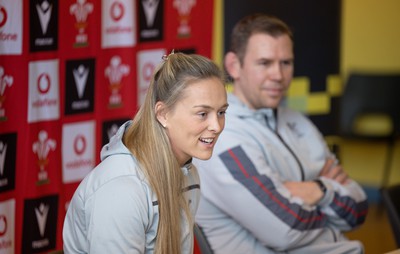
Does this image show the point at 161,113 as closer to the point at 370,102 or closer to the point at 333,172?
the point at 333,172

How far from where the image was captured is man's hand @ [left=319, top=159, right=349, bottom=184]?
2969 mm

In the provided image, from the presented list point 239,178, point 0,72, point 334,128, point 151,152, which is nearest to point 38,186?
point 0,72

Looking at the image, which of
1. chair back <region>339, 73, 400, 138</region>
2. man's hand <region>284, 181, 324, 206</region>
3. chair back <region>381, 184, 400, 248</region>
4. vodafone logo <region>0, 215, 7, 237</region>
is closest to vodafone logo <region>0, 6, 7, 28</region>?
vodafone logo <region>0, 215, 7, 237</region>

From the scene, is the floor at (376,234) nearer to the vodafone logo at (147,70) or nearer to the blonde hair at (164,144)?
the vodafone logo at (147,70)

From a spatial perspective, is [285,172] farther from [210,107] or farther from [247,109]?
[210,107]

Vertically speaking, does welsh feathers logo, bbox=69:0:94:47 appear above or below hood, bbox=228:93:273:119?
above

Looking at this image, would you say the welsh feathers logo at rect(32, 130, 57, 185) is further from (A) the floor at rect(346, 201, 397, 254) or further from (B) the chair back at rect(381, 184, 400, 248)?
(A) the floor at rect(346, 201, 397, 254)

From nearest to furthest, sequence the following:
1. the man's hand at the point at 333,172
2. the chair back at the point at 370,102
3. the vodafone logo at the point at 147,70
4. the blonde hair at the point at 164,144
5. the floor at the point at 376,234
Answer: the blonde hair at the point at 164,144 < the man's hand at the point at 333,172 < the vodafone logo at the point at 147,70 < the floor at the point at 376,234 < the chair back at the point at 370,102

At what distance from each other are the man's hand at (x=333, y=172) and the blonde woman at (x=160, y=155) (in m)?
1.04

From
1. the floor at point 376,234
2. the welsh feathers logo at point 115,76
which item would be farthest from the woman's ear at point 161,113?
the floor at point 376,234

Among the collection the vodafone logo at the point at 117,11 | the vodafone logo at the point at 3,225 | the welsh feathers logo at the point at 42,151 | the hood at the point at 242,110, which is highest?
the vodafone logo at the point at 117,11

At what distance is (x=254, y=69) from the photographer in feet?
9.37

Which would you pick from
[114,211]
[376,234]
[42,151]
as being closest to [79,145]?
[42,151]

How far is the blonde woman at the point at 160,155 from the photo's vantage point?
1.92 m
